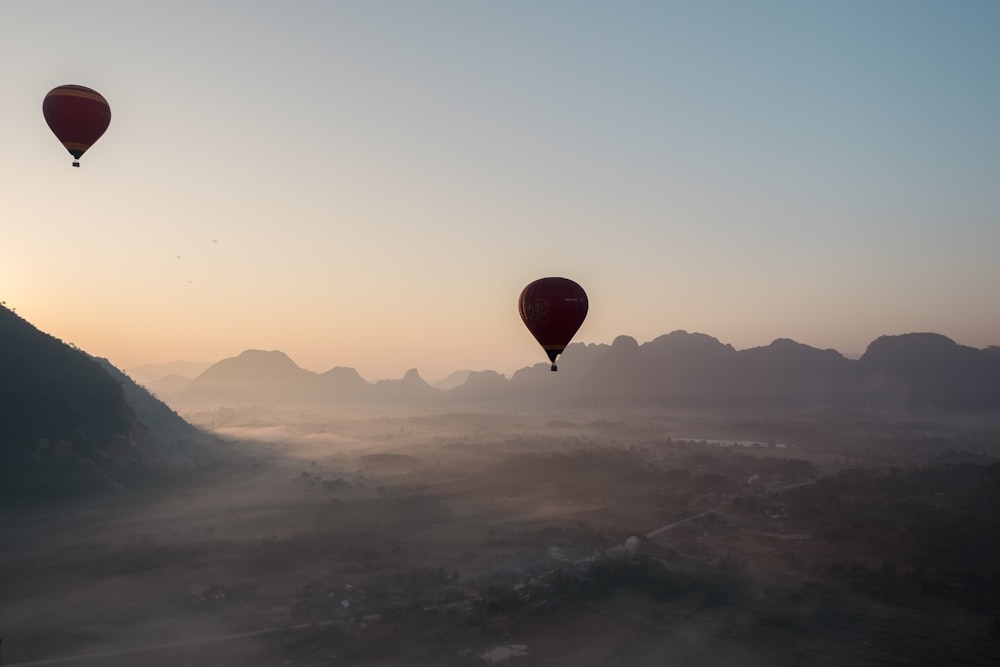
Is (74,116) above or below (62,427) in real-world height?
above

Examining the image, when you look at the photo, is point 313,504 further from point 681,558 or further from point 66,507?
point 681,558

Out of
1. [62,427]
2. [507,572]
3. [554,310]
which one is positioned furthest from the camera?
[62,427]

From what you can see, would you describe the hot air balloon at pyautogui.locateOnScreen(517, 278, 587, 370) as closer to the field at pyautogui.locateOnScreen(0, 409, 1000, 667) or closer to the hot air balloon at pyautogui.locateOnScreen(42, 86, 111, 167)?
the field at pyautogui.locateOnScreen(0, 409, 1000, 667)

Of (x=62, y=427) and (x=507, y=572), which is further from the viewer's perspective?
(x=62, y=427)

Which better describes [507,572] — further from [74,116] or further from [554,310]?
[74,116]

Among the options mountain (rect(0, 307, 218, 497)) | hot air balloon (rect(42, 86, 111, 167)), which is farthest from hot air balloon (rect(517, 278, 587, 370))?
mountain (rect(0, 307, 218, 497))

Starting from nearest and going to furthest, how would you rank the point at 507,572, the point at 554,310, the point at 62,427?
the point at 554,310 < the point at 507,572 < the point at 62,427

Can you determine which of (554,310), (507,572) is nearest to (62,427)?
(507,572)
